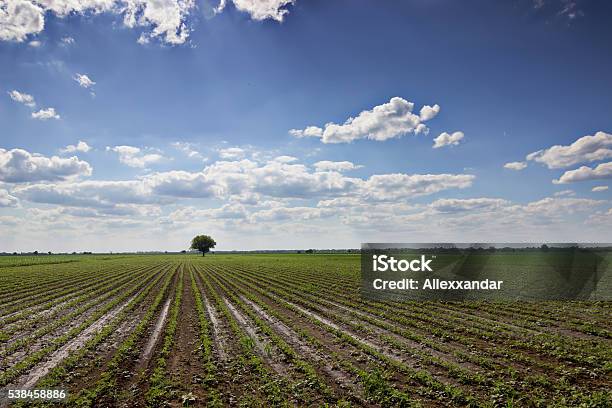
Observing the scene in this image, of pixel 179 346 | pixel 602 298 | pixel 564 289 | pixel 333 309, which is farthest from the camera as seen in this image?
pixel 564 289

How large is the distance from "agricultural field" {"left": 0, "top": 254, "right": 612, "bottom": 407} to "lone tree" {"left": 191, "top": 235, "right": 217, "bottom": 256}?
6266 inches

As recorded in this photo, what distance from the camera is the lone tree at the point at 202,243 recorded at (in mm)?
183000

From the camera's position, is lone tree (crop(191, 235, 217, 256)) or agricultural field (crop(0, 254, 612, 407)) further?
lone tree (crop(191, 235, 217, 256))

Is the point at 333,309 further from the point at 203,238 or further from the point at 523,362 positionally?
the point at 203,238

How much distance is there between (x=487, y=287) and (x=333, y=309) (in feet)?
64.8

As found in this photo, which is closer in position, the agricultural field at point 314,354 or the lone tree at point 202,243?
the agricultural field at point 314,354

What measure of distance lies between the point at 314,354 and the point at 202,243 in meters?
176

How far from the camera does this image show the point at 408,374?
12.5 meters

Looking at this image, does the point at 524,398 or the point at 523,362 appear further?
the point at 523,362

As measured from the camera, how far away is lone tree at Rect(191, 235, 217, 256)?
600ft

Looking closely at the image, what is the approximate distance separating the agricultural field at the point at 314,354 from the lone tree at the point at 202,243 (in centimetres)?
15916

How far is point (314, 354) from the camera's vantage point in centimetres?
1502

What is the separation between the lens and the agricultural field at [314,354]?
1091 centimetres

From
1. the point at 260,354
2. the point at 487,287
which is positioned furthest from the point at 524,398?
the point at 487,287
